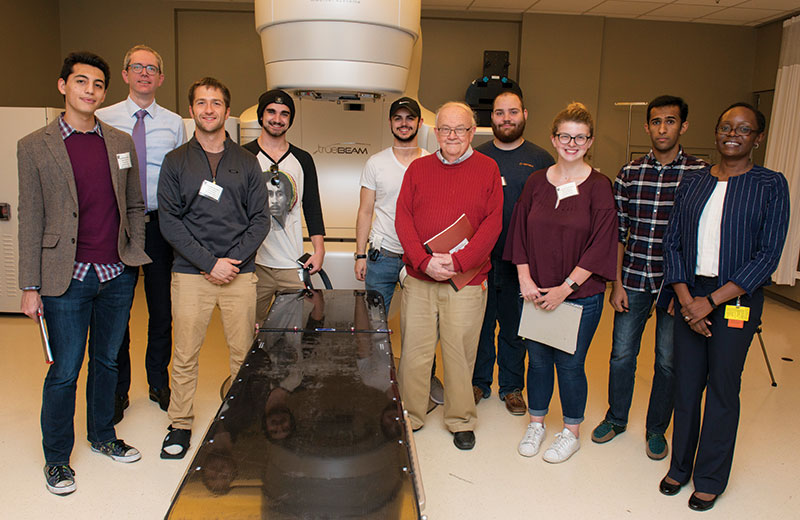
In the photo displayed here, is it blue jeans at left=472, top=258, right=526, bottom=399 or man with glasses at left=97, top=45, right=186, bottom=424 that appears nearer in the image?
man with glasses at left=97, top=45, right=186, bottom=424

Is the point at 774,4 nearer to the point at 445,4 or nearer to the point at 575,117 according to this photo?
the point at 445,4

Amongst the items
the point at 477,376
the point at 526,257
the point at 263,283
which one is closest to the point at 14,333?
the point at 263,283

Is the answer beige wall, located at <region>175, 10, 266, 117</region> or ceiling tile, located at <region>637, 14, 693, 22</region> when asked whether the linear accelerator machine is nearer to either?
beige wall, located at <region>175, 10, 266, 117</region>

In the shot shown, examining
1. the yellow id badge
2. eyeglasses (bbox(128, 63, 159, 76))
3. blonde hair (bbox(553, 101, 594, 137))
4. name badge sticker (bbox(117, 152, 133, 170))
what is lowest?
the yellow id badge

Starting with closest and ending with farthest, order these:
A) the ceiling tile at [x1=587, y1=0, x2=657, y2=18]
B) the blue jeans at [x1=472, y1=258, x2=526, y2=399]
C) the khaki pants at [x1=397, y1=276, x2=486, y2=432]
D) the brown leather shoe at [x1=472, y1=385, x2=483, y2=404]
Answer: the khaki pants at [x1=397, y1=276, x2=486, y2=432], the blue jeans at [x1=472, y1=258, x2=526, y2=399], the brown leather shoe at [x1=472, y1=385, x2=483, y2=404], the ceiling tile at [x1=587, y1=0, x2=657, y2=18]

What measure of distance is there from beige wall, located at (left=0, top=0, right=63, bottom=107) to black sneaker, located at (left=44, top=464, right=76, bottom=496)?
145 inches

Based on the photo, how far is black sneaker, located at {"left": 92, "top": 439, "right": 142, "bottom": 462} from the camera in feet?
7.39

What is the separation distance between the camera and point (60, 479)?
2.05m

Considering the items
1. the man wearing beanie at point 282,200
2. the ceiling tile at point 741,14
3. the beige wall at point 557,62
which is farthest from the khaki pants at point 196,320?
the ceiling tile at point 741,14

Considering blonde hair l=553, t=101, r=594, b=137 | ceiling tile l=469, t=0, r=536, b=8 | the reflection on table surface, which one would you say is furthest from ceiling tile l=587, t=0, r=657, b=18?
the reflection on table surface

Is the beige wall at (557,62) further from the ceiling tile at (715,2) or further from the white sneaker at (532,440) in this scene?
the white sneaker at (532,440)

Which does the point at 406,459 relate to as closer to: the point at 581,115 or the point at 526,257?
the point at 526,257

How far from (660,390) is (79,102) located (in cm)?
233

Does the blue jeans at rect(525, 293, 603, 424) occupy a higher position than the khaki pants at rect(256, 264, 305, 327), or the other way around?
the khaki pants at rect(256, 264, 305, 327)
